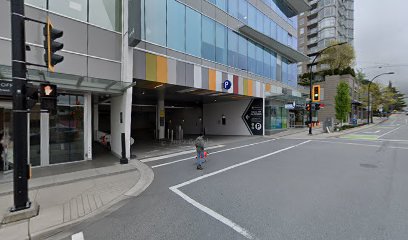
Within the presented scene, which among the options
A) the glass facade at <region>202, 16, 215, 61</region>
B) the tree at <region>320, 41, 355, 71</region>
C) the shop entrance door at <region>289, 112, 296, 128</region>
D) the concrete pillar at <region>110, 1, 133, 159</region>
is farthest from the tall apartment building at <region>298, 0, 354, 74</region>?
the concrete pillar at <region>110, 1, 133, 159</region>

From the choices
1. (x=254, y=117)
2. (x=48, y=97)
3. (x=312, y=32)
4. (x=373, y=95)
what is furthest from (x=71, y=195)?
(x=312, y=32)

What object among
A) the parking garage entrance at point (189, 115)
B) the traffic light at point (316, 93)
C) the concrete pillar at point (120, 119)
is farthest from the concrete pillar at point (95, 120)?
the traffic light at point (316, 93)

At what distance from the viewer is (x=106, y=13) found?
10.5m

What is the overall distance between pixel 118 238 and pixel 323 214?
13.1 feet

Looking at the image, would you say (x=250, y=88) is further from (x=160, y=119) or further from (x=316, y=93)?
(x=160, y=119)

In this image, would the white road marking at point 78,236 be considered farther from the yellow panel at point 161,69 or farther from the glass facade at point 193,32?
the glass facade at point 193,32

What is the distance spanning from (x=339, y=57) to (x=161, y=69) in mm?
49556

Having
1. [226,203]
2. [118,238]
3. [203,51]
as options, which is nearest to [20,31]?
[118,238]

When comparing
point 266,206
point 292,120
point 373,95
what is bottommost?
point 266,206

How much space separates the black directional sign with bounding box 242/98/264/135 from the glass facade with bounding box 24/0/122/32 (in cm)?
1543

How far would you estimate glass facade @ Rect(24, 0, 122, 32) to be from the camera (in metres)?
8.95

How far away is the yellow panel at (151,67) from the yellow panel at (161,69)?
0.20 m

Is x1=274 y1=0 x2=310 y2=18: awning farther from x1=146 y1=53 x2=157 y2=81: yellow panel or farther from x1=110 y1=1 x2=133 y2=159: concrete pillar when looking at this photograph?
x1=110 y1=1 x2=133 y2=159: concrete pillar

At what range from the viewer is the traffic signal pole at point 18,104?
4473 millimetres
